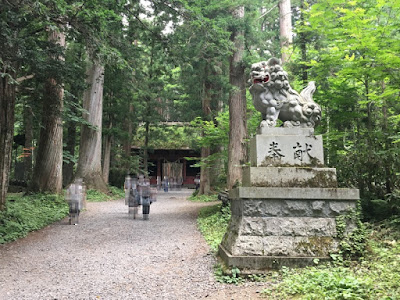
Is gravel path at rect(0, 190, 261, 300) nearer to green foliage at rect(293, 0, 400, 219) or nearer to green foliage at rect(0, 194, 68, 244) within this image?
green foliage at rect(0, 194, 68, 244)

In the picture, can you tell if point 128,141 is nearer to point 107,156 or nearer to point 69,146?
point 107,156

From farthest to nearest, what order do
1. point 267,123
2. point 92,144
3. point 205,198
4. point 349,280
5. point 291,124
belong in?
point 205,198 < point 92,144 < point 291,124 < point 267,123 < point 349,280

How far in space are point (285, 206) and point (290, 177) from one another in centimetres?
43

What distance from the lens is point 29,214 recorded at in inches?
340

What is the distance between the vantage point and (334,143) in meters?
7.75

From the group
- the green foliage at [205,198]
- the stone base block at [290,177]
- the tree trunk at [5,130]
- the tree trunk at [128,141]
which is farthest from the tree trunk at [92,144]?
the stone base block at [290,177]

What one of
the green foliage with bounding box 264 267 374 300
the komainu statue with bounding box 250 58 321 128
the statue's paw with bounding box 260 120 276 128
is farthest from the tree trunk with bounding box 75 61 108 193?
the green foliage with bounding box 264 267 374 300

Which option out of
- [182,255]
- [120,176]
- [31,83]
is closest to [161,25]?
[31,83]

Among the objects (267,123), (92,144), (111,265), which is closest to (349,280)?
(267,123)

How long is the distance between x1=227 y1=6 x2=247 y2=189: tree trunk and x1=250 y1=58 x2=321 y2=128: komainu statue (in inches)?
215

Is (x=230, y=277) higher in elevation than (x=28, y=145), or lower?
lower

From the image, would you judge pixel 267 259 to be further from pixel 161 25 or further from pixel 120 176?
pixel 120 176

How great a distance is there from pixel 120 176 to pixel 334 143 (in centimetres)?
1545

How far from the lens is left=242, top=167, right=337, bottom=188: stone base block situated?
472cm
